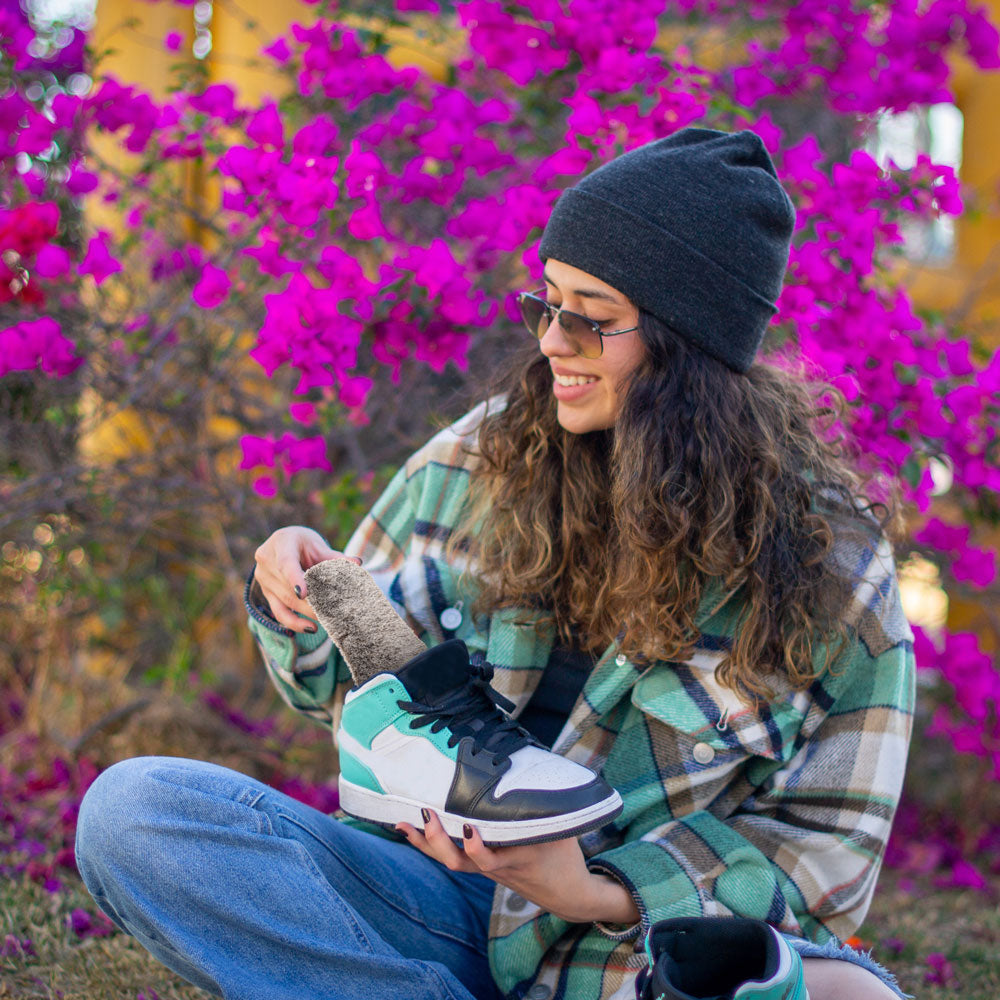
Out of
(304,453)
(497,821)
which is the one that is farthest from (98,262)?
(497,821)

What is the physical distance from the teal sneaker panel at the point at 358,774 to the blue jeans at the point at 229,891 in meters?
0.12

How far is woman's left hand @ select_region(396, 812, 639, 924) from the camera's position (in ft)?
4.75

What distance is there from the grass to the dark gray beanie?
5.12ft

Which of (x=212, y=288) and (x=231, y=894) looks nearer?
(x=231, y=894)

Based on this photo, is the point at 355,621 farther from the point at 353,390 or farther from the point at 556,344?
the point at 353,390

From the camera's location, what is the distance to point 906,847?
345 cm

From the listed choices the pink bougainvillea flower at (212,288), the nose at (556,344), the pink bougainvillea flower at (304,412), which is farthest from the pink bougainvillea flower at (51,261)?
the nose at (556,344)

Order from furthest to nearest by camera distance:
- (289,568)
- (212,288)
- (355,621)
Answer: (212,288)
(289,568)
(355,621)

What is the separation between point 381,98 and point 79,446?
1.51m

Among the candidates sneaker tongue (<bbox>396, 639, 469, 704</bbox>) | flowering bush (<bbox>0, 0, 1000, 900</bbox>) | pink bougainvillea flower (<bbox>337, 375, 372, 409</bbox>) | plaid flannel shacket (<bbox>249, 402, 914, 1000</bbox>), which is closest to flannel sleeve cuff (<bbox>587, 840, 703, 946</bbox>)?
plaid flannel shacket (<bbox>249, 402, 914, 1000</bbox>)

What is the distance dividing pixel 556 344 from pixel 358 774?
0.81 m

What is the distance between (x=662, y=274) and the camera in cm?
175

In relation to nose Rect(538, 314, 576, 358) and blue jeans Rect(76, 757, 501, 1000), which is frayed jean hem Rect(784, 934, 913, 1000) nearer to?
A: blue jeans Rect(76, 757, 501, 1000)

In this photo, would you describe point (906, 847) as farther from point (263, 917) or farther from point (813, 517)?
point (263, 917)
